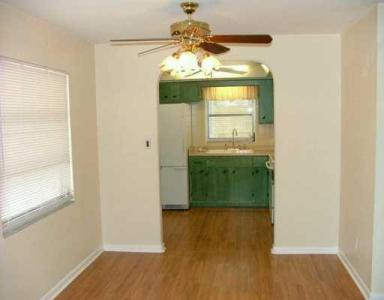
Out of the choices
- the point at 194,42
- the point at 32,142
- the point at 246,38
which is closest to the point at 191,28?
the point at 194,42

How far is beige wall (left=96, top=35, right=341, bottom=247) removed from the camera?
4.21 m

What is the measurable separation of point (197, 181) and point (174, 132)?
948mm

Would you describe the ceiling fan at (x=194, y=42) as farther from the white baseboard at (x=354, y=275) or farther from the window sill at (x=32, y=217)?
the white baseboard at (x=354, y=275)

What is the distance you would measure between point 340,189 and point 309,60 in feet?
4.65

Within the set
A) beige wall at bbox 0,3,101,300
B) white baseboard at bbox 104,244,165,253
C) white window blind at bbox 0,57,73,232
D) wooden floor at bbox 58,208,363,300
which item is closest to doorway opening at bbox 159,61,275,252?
wooden floor at bbox 58,208,363,300

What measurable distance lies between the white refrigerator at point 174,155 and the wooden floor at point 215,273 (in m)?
1.38

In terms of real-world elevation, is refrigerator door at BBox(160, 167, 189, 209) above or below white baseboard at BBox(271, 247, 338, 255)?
above

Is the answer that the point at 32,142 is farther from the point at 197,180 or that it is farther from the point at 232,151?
the point at 232,151

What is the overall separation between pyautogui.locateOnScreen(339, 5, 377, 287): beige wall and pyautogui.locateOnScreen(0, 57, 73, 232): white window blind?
2686mm

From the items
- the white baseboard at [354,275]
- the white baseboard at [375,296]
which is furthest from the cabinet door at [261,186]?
the white baseboard at [375,296]

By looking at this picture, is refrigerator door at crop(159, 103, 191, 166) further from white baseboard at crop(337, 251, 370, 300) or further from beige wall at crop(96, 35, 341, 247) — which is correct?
white baseboard at crop(337, 251, 370, 300)

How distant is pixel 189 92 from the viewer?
6688mm

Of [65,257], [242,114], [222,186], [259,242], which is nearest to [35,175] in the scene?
[65,257]

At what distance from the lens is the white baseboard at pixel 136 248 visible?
14.9 feet
